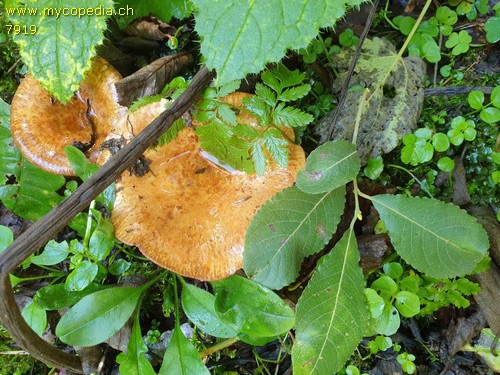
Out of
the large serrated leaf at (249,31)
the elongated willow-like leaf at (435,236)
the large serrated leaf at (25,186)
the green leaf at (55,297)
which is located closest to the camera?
the large serrated leaf at (249,31)

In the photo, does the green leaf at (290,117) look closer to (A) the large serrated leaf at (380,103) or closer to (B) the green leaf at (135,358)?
(A) the large serrated leaf at (380,103)

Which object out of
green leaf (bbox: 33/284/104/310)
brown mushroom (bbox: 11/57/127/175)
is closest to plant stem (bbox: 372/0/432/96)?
brown mushroom (bbox: 11/57/127/175)

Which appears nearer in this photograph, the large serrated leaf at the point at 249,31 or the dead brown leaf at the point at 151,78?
the large serrated leaf at the point at 249,31

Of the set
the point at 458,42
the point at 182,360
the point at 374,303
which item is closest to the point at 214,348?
the point at 182,360

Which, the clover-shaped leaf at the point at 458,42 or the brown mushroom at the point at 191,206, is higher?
the clover-shaped leaf at the point at 458,42

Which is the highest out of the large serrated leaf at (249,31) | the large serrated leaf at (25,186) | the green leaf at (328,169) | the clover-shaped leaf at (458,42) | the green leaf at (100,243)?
the large serrated leaf at (249,31)

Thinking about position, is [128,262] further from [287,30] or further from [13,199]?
[287,30]

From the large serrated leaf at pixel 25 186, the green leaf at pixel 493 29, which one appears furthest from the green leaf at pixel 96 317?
the green leaf at pixel 493 29
